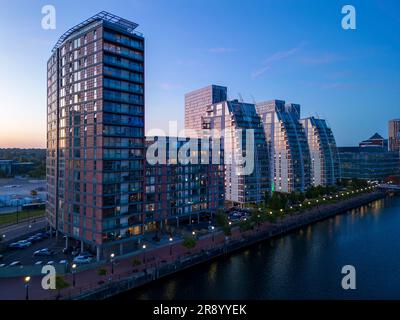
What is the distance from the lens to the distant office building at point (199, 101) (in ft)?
460

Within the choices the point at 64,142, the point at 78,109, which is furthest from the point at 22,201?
the point at 78,109

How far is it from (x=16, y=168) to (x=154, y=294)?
160m

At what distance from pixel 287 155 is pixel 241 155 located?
24.6m

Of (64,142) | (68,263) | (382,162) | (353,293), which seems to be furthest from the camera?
(382,162)

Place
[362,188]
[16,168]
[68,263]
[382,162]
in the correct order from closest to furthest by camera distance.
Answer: [68,263] < [362,188] < [382,162] < [16,168]

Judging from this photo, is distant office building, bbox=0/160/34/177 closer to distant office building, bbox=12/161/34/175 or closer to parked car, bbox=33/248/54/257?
distant office building, bbox=12/161/34/175

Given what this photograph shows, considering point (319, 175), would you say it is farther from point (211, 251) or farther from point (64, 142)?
point (64, 142)

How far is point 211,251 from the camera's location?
43406 millimetres

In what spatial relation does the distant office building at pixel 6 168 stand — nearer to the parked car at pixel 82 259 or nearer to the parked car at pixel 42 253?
the parked car at pixel 42 253

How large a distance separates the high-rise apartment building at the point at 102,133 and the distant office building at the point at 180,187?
928 cm

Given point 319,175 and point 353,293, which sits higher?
point 319,175

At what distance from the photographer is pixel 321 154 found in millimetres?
112000

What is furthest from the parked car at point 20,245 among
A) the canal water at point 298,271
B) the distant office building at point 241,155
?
the distant office building at point 241,155

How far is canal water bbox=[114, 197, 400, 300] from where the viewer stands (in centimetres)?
3288
